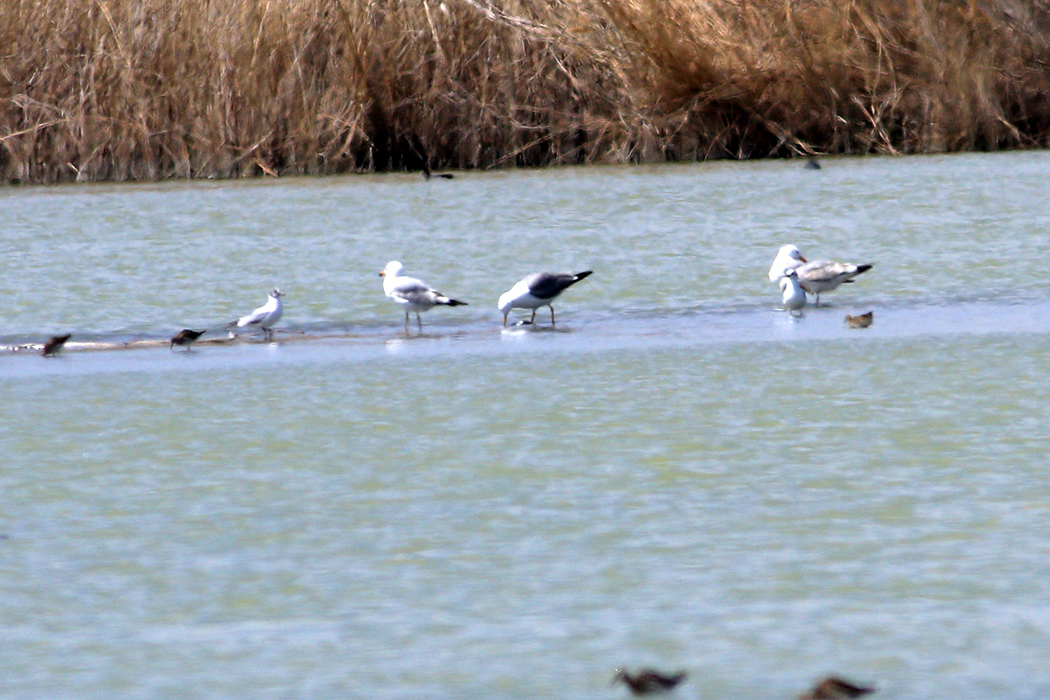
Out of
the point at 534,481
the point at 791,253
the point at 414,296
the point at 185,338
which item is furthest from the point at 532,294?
the point at 534,481

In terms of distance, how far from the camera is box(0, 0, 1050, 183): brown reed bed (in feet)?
57.3

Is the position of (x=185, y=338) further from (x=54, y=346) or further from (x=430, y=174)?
(x=430, y=174)

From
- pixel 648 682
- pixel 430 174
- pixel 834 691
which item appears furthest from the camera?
pixel 430 174

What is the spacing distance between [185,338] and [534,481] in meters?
3.91

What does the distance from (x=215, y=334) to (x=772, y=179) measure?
771 centimetres

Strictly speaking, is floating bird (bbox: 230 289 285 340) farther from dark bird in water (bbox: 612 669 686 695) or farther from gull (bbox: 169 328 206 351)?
dark bird in water (bbox: 612 669 686 695)

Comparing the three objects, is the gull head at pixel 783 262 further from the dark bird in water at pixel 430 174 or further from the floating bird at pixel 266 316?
the dark bird in water at pixel 430 174

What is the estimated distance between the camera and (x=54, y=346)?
9.10 meters

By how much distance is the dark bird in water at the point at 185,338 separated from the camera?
9172 mm

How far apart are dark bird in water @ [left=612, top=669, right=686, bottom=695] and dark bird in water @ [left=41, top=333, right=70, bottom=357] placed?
19.4 feet

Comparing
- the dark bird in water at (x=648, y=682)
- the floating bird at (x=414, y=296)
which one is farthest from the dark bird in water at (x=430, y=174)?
the dark bird in water at (x=648, y=682)

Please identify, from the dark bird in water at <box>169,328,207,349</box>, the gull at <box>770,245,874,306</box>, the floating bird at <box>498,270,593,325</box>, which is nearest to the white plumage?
the dark bird in water at <box>169,328,207,349</box>

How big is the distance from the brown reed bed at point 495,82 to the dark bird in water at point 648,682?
14185mm

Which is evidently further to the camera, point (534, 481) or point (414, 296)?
point (414, 296)
